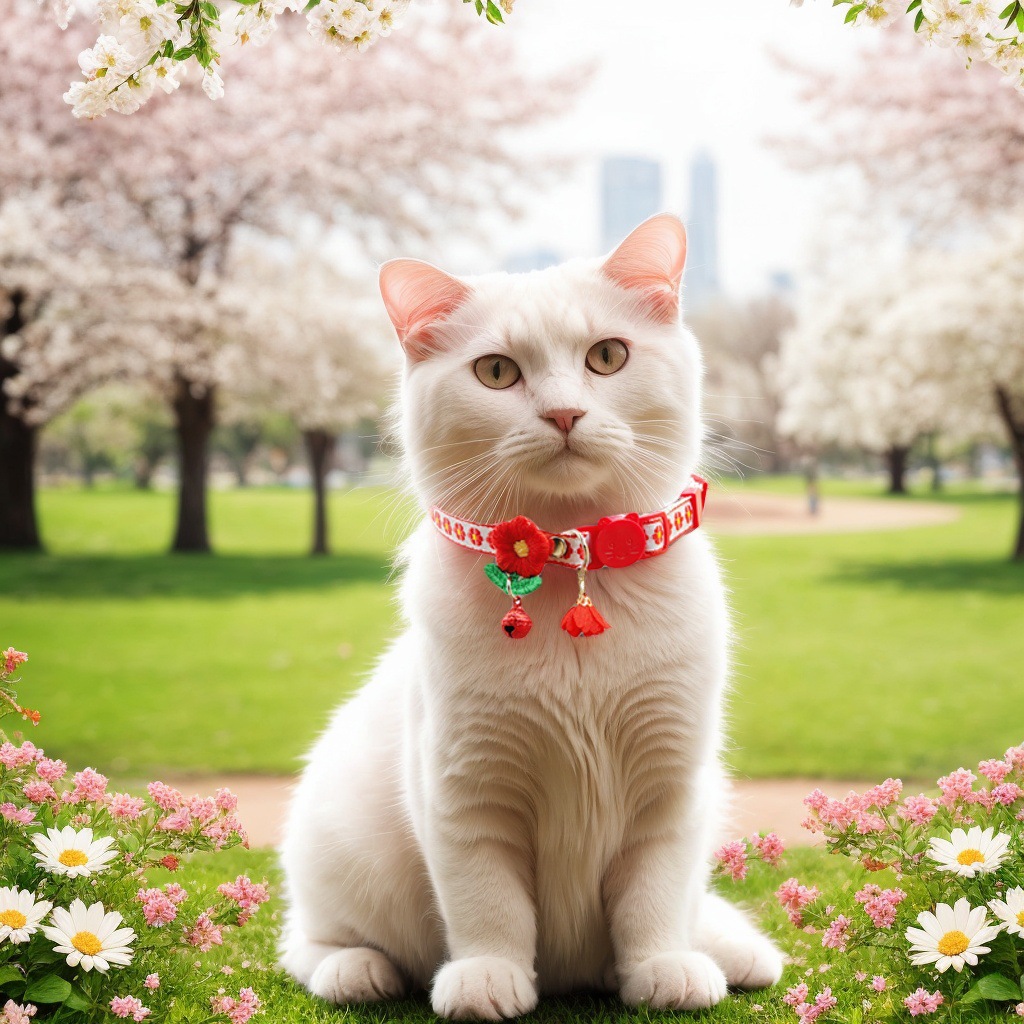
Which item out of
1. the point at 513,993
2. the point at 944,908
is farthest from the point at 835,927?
the point at 513,993

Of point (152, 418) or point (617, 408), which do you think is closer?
point (617, 408)

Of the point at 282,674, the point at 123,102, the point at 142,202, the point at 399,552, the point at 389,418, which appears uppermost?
the point at 142,202

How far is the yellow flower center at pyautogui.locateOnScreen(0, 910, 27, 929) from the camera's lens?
1.32m

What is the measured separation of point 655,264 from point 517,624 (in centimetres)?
56

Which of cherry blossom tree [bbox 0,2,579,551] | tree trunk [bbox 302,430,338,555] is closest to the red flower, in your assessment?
cherry blossom tree [bbox 0,2,579,551]

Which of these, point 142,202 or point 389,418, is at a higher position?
point 142,202

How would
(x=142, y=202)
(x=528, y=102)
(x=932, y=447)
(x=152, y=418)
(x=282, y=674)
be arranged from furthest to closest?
(x=932, y=447)
(x=152, y=418)
(x=528, y=102)
(x=142, y=202)
(x=282, y=674)

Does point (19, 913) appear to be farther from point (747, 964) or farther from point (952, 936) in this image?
point (952, 936)

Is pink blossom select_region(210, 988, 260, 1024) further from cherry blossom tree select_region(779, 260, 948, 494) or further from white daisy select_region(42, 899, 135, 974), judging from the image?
cherry blossom tree select_region(779, 260, 948, 494)

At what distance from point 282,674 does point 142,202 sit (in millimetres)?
4373

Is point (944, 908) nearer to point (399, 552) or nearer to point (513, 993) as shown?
point (513, 993)

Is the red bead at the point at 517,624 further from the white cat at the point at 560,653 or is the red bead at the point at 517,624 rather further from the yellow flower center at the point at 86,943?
the yellow flower center at the point at 86,943

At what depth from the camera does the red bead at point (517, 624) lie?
1357mm

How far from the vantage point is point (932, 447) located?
18750 millimetres
